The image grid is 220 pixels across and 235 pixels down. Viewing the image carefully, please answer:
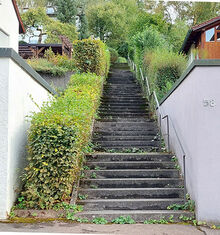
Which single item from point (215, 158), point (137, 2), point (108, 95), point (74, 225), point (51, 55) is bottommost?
point (74, 225)

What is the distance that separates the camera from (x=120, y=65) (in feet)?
79.1

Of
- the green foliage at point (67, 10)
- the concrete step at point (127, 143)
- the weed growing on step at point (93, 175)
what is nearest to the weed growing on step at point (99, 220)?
the weed growing on step at point (93, 175)

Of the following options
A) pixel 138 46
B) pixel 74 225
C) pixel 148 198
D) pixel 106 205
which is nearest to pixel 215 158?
pixel 148 198

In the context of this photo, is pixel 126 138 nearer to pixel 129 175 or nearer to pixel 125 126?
pixel 125 126

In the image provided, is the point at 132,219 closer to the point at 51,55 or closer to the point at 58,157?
the point at 58,157

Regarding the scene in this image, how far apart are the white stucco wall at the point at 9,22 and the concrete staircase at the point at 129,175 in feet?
15.0

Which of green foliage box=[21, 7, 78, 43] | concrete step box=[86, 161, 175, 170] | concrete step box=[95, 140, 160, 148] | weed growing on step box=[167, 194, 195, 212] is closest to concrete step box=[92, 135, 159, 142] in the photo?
concrete step box=[95, 140, 160, 148]

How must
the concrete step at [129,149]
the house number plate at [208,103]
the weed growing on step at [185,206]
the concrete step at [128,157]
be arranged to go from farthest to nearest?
the concrete step at [129,149], the concrete step at [128,157], the weed growing on step at [185,206], the house number plate at [208,103]

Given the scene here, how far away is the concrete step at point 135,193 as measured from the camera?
6285mm

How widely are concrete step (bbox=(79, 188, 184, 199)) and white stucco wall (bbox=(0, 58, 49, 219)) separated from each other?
1425mm

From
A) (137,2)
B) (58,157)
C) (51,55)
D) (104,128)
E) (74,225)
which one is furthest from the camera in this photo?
(137,2)

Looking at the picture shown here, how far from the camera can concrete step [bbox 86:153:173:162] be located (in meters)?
7.64

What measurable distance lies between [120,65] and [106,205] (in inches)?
750

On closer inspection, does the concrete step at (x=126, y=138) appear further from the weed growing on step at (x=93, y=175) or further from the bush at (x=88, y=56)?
the bush at (x=88, y=56)
